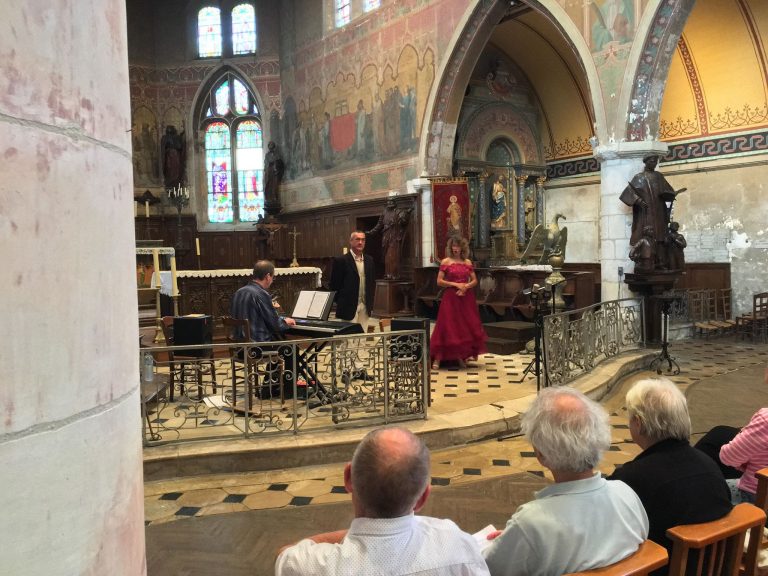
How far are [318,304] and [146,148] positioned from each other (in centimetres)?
1529

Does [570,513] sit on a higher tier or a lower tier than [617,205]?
lower

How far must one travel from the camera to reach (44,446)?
1.03 m

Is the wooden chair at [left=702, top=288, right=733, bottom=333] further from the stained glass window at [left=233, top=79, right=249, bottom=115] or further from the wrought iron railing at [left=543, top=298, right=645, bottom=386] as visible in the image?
the stained glass window at [left=233, top=79, right=249, bottom=115]

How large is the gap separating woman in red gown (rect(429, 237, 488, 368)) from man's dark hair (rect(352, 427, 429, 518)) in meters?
5.98

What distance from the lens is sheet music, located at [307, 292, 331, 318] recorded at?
230 inches

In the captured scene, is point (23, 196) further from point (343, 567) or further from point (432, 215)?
point (432, 215)

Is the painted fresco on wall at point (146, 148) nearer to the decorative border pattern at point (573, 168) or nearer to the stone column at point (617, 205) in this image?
the decorative border pattern at point (573, 168)

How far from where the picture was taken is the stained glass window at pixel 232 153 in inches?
774

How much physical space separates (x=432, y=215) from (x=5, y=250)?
12157 mm

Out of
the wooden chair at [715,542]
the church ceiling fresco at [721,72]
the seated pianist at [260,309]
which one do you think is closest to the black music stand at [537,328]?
the seated pianist at [260,309]

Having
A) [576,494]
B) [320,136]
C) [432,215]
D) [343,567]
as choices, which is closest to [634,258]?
[432,215]

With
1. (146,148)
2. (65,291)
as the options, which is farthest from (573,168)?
(65,291)

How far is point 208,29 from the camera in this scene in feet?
64.2

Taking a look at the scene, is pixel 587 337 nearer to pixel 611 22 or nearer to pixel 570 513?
pixel 611 22
